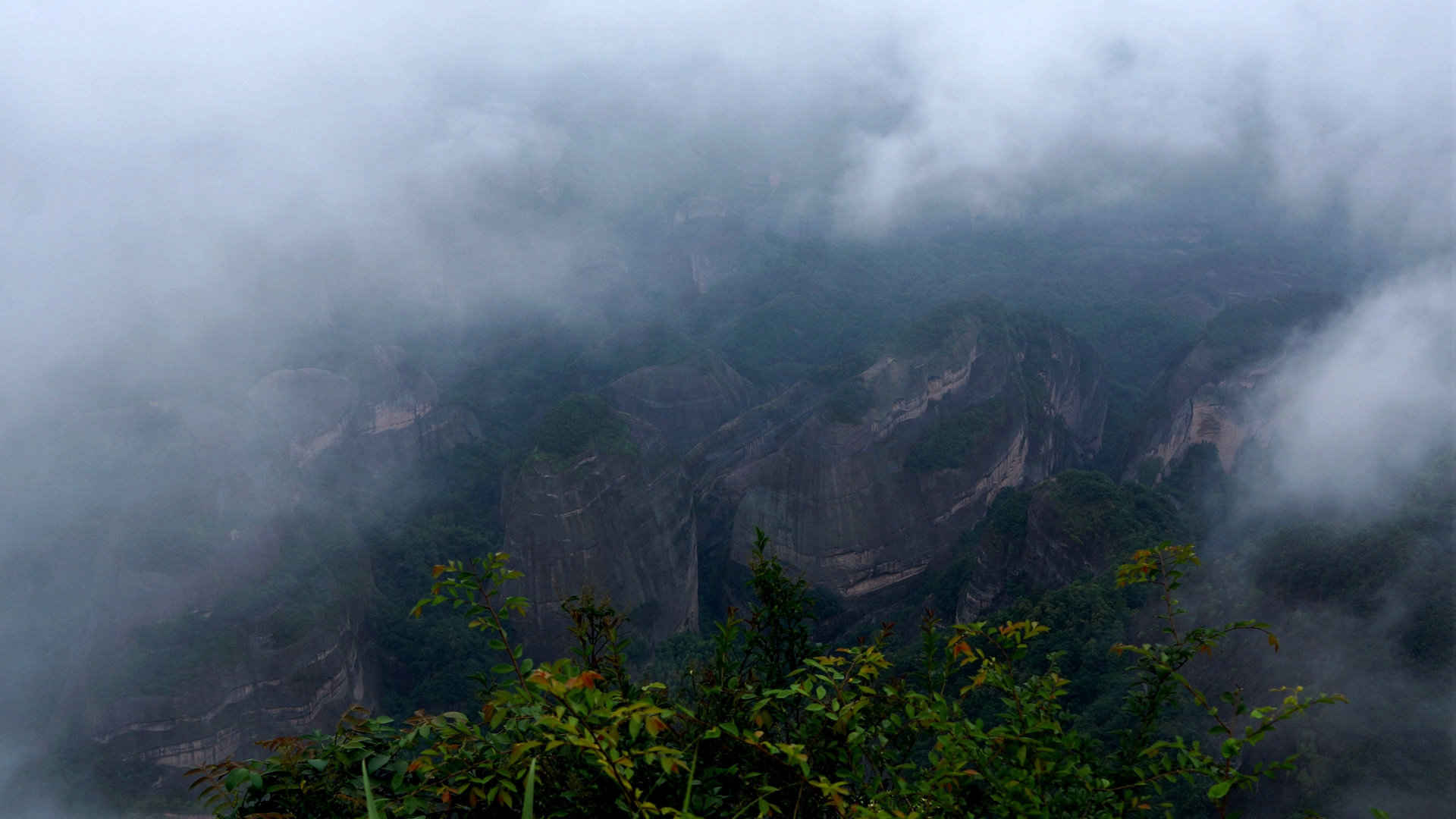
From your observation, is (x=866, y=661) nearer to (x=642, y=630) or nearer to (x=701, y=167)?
(x=642, y=630)

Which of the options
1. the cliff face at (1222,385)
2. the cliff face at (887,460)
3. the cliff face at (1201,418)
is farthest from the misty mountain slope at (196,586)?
the cliff face at (1201,418)

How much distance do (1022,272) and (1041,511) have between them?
57975 mm

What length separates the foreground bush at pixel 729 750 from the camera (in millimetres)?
3090

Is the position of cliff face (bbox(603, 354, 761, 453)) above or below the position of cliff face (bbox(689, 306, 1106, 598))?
above

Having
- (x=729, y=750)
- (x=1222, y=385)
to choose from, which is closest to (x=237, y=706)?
(x=729, y=750)

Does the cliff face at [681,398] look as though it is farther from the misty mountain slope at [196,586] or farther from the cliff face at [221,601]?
the cliff face at [221,601]

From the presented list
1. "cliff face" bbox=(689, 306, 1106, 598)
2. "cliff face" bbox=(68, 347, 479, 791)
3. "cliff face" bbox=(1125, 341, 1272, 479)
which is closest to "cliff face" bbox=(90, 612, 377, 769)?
"cliff face" bbox=(68, 347, 479, 791)

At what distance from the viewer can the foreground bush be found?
309cm

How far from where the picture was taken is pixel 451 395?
62188 millimetres

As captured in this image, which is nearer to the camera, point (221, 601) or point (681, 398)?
point (221, 601)

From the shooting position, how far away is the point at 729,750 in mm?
3541

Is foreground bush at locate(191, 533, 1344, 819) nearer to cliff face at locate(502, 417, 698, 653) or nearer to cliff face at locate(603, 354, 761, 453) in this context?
cliff face at locate(502, 417, 698, 653)

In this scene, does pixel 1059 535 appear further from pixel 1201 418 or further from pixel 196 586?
pixel 196 586

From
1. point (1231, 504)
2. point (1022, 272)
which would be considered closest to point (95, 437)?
point (1231, 504)
